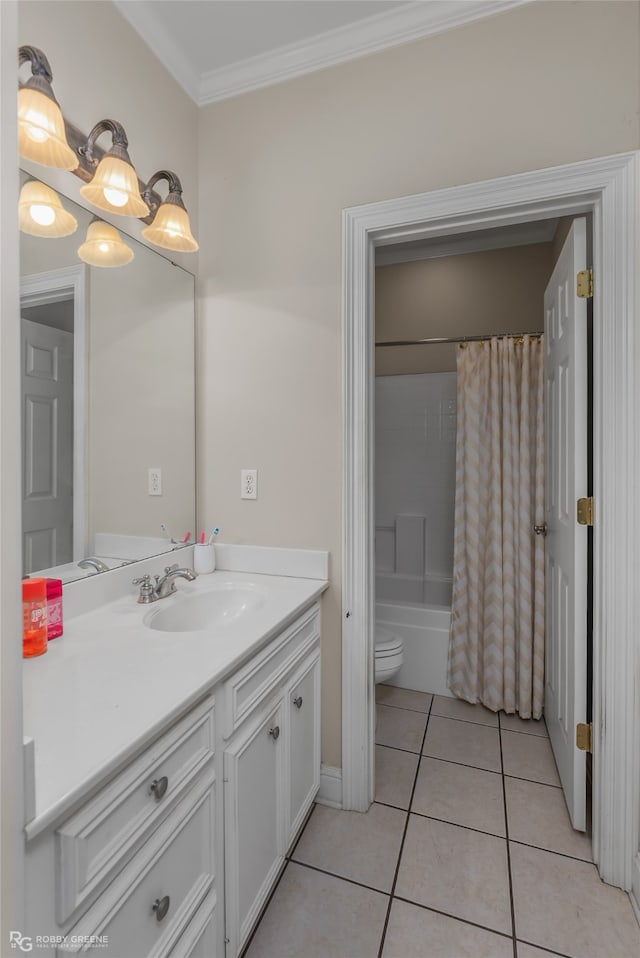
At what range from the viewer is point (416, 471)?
3373 mm

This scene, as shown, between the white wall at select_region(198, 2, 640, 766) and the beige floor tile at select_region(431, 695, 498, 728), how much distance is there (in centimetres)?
84

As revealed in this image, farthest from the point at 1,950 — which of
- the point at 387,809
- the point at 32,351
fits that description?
the point at 387,809

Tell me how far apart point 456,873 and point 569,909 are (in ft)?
1.01

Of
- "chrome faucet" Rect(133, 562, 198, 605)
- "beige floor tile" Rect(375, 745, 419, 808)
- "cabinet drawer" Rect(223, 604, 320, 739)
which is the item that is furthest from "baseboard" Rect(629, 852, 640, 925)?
"chrome faucet" Rect(133, 562, 198, 605)

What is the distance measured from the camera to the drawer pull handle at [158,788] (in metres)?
0.81

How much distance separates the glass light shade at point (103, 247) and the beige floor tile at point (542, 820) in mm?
2286

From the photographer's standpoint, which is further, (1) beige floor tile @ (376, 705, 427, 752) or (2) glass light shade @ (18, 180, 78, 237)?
(1) beige floor tile @ (376, 705, 427, 752)

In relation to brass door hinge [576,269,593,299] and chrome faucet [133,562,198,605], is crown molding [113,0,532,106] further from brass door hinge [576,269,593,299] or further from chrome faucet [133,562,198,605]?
chrome faucet [133,562,198,605]

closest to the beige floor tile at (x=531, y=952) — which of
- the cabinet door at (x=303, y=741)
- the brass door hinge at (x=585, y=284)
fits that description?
the cabinet door at (x=303, y=741)

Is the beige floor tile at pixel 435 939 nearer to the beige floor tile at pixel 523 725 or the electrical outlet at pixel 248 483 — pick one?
the beige floor tile at pixel 523 725

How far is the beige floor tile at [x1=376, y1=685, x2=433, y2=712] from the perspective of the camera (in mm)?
2361

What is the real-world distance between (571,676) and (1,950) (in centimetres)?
166

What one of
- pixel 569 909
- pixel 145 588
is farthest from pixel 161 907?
pixel 569 909

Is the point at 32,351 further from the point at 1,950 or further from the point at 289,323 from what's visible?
the point at 1,950
